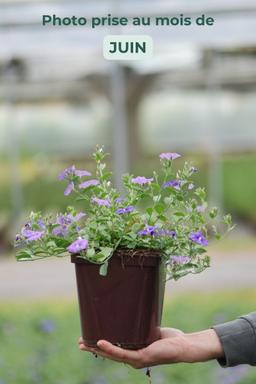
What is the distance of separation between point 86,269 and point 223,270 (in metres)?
5.57

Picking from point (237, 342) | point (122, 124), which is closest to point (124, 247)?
point (237, 342)

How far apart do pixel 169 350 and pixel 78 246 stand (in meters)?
0.22

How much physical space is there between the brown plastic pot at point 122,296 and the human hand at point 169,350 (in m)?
0.02

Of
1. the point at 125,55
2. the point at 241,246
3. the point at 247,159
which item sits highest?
the point at 125,55

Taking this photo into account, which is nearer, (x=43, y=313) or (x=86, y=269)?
(x=86, y=269)

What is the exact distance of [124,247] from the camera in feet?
4.66

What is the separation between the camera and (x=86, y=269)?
1.42 meters

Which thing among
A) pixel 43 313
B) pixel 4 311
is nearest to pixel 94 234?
pixel 43 313

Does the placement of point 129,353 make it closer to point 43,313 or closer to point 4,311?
point 43,313

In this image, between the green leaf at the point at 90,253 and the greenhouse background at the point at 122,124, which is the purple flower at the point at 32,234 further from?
the greenhouse background at the point at 122,124

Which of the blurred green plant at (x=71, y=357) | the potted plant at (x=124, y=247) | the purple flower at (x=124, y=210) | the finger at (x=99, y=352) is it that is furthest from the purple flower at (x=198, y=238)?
the blurred green plant at (x=71, y=357)

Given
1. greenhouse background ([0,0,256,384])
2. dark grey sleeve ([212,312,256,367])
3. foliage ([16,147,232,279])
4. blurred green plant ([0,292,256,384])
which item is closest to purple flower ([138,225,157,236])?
foliage ([16,147,232,279])

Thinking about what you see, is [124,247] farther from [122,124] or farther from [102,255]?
[122,124]

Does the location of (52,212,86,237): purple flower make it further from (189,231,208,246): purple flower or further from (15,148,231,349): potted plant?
(189,231,208,246): purple flower
